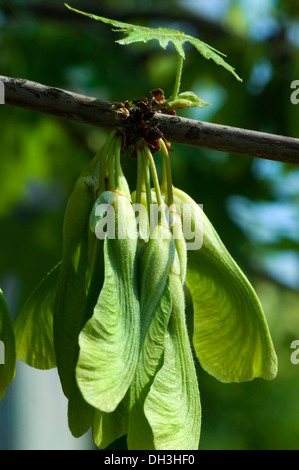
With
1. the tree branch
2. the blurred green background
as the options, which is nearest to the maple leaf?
the tree branch

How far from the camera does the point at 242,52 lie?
2.97m

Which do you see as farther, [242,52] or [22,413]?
[22,413]

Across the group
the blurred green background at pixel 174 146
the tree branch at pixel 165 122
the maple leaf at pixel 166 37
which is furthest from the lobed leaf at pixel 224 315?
the blurred green background at pixel 174 146

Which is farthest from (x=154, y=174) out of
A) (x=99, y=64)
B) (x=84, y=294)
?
(x=99, y=64)

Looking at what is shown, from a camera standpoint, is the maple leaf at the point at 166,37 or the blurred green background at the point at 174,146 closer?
the maple leaf at the point at 166,37

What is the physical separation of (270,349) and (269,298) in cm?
271

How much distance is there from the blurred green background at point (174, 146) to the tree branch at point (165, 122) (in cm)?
127

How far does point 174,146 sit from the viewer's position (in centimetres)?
278

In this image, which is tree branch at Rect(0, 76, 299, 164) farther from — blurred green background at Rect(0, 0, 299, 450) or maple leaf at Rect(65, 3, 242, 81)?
blurred green background at Rect(0, 0, 299, 450)

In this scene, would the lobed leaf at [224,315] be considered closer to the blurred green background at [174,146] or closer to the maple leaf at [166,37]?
the maple leaf at [166,37]

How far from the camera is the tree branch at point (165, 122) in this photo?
1.24m

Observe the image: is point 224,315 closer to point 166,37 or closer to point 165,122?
point 165,122

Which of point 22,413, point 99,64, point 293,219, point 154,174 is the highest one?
point 99,64
